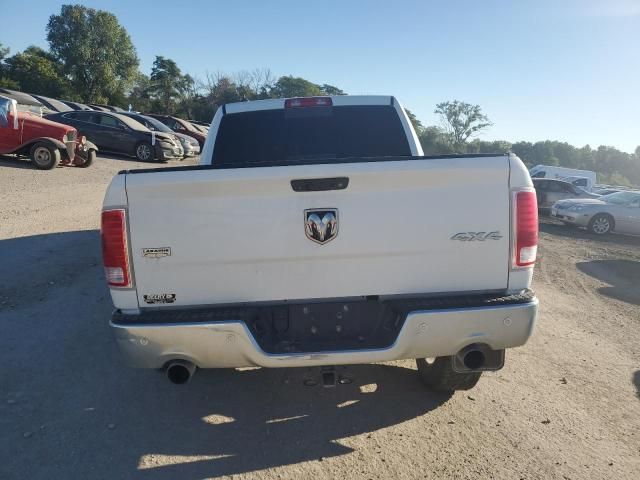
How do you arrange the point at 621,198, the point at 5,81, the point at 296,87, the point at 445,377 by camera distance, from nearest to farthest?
the point at 445,377 < the point at 621,198 < the point at 5,81 < the point at 296,87

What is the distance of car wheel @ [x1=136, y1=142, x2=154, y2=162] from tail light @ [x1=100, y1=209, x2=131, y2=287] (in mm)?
15851

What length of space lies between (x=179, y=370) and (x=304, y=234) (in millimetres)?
1088

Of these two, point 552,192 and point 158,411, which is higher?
point 552,192

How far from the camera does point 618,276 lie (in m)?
7.95

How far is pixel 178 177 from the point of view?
2461 mm

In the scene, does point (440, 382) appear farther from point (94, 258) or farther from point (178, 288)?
point (94, 258)

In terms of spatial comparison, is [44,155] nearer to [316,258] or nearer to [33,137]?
[33,137]

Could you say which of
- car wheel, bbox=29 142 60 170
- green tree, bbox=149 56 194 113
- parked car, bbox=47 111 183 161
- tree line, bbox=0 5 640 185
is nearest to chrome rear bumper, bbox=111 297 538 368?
car wheel, bbox=29 142 60 170

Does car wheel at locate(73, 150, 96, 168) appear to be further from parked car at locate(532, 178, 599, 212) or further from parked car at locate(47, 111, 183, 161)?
parked car at locate(532, 178, 599, 212)

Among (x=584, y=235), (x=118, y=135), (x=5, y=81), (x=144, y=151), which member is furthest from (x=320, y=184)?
(x=5, y=81)

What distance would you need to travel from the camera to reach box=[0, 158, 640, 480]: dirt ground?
2695 mm

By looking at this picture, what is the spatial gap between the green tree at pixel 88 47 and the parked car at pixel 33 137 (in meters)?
46.7

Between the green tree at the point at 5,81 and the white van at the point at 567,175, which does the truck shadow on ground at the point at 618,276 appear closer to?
the white van at the point at 567,175

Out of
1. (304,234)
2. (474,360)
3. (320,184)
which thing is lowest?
(474,360)
